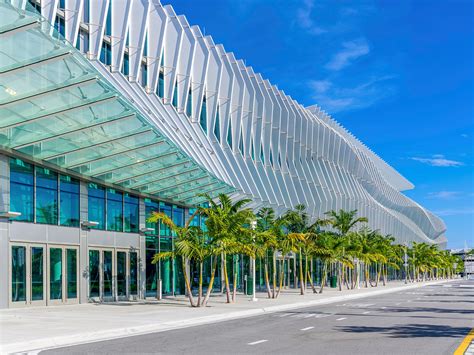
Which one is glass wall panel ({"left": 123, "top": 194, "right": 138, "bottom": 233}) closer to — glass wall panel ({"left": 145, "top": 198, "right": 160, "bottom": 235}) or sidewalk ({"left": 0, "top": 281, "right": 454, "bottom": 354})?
glass wall panel ({"left": 145, "top": 198, "right": 160, "bottom": 235})

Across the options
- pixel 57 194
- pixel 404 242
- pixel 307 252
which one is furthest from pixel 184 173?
pixel 404 242

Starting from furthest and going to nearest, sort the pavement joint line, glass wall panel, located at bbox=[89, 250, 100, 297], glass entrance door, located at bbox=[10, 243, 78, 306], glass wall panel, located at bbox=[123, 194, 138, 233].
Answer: glass wall panel, located at bbox=[123, 194, 138, 233] < glass wall panel, located at bbox=[89, 250, 100, 297] < glass entrance door, located at bbox=[10, 243, 78, 306] < the pavement joint line

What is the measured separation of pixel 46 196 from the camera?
27.8 metres

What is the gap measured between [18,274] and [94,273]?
5.45 meters

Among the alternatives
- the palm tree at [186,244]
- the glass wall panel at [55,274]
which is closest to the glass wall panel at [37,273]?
the glass wall panel at [55,274]

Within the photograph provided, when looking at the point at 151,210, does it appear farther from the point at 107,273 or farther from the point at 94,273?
the point at 94,273

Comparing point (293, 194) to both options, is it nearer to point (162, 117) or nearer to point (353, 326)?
point (162, 117)

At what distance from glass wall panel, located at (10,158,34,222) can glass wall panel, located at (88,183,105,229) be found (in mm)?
4323

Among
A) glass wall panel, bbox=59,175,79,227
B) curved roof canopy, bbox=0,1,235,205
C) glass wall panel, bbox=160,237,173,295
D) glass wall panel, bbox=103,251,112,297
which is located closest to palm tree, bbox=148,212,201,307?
curved roof canopy, bbox=0,1,235,205

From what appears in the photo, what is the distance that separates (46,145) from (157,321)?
8.42 metres

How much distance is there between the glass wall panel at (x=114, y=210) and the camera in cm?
3244

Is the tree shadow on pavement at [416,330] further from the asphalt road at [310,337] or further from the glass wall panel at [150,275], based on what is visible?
the glass wall panel at [150,275]

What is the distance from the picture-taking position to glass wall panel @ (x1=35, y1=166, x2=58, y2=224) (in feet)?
89.5

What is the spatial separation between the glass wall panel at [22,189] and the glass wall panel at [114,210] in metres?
5.90
